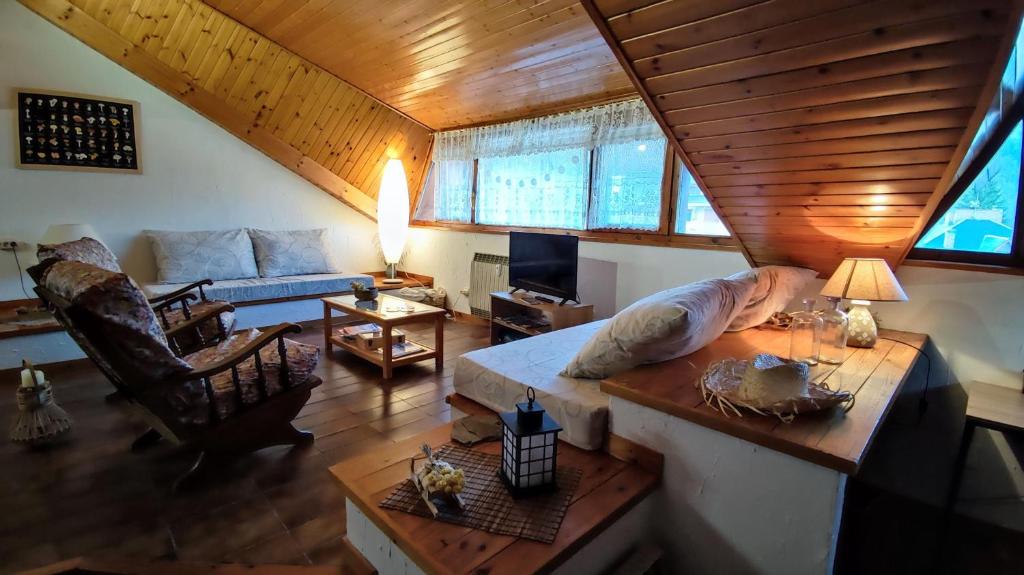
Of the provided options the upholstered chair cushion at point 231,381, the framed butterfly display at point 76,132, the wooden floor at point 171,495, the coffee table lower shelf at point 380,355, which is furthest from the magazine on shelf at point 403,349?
the framed butterfly display at point 76,132

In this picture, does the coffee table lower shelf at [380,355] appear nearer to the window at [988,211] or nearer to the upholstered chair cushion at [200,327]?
the upholstered chair cushion at [200,327]

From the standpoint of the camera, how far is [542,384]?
1.84 m

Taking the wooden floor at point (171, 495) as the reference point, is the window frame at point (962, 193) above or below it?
above

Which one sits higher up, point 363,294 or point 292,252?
point 292,252

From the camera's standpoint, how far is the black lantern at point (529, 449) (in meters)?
1.33

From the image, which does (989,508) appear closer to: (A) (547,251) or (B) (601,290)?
(B) (601,290)

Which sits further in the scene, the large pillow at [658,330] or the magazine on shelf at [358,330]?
the magazine on shelf at [358,330]

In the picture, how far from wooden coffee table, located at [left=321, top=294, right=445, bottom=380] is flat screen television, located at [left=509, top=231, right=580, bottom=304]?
0.78m

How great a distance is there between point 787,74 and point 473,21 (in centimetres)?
200

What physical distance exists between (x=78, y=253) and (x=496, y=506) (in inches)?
92.6

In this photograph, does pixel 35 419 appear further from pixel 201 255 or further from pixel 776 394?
pixel 776 394

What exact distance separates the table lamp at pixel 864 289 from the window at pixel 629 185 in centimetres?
134

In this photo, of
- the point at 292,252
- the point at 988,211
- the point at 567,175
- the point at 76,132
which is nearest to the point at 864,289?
the point at 988,211

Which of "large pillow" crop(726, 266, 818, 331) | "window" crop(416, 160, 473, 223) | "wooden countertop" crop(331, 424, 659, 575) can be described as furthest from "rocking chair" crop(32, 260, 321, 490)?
"window" crop(416, 160, 473, 223)
